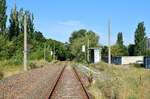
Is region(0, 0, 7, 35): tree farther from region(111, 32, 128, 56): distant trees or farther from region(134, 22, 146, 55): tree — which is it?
region(111, 32, 128, 56): distant trees

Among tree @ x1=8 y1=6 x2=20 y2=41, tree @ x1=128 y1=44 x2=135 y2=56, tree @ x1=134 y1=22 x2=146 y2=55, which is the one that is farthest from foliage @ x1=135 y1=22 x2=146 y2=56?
tree @ x1=8 y1=6 x2=20 y2=41

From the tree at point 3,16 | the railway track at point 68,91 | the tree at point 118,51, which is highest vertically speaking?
the tree at point 3,16

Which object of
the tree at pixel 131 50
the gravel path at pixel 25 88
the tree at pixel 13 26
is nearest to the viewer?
the gravel path at pixel 25 88

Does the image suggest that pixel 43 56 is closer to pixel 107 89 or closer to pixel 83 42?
pixel 83 42

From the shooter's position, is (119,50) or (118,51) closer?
(118,51)

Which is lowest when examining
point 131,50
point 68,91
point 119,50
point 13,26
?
point 68,91

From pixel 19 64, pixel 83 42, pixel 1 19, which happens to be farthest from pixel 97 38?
pixel 19 64

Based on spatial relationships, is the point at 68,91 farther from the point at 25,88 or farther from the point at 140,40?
the point at 140,40

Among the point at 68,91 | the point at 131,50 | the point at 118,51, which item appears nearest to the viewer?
the point at 68,91

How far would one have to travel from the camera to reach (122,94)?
1772 centimetres

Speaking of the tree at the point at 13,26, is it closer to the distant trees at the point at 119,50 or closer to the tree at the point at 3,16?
the tree at the point at 3,16

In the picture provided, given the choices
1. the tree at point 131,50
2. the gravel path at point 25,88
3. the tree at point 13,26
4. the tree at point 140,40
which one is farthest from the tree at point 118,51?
the gravel path at point 25,88

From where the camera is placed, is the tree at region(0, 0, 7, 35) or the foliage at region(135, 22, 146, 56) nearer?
the tree at region(0, 0, 7, 35)

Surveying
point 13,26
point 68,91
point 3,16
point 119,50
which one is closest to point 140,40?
point 119,50
